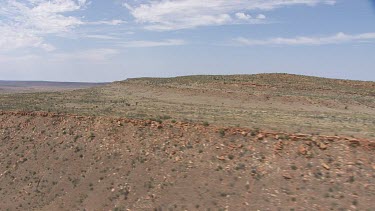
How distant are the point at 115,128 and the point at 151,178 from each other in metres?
6.78

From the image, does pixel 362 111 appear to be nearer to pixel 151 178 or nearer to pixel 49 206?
pixel 151 178

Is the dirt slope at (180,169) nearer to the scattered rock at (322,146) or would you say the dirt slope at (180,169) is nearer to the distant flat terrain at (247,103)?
the scattered rock at (322,146)

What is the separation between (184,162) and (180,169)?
1.96ft

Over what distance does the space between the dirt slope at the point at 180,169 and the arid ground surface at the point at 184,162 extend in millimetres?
55

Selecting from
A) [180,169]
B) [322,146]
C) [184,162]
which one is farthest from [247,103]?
[322,146]

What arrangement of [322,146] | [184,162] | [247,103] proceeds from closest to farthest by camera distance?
[322,146] < [184,162] < [247,103]

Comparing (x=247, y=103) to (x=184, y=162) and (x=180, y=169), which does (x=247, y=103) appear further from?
(x=180, y=169)

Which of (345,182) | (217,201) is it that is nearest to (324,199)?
(345,182)

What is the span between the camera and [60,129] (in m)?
30.6

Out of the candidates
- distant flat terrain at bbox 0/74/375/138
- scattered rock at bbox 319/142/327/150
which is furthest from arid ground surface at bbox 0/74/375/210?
distant flat terrain at bbox 0/74/375/138

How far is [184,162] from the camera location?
23312 mm

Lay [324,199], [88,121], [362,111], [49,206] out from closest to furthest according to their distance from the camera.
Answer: [324,199], [49,206], [88,121], [362,111]

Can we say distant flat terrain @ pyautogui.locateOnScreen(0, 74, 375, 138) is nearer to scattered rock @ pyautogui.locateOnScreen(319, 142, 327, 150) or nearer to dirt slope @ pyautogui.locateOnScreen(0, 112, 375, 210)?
scattered rock @ pyautogui.locateOnScreen(319, 142, 327, 150)

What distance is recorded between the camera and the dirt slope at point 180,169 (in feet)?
63.3
